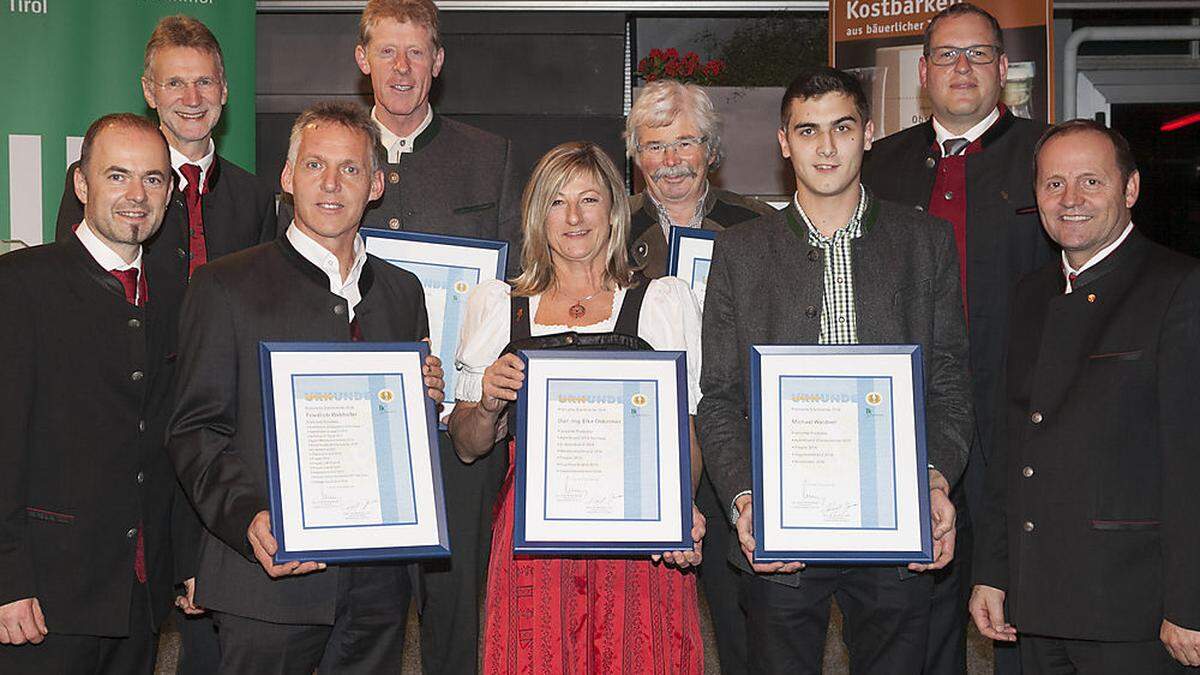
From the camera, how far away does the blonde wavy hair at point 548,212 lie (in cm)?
340

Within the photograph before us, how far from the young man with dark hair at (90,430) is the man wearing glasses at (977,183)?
2291 mm

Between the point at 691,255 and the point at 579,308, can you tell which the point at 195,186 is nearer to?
the point at 579,308

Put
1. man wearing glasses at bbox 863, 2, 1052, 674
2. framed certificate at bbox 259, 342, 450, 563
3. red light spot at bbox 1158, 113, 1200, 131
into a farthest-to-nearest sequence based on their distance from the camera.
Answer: red light spot at bbox 1158, 113, 1200, 131 < man wearing glasses at bbox 863, 2, 1052, 674 < framed certificate at bbox 259, 342, 450, 563

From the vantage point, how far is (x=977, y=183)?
3.86 m

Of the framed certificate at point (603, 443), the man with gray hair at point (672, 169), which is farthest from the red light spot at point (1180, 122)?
the framed certificate at point (603, 443)

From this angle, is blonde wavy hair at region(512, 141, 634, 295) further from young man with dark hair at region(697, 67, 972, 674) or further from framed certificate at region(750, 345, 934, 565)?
framed certificate at region(750, 345, 934, 565)

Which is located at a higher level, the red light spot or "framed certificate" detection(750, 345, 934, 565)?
the red light spot

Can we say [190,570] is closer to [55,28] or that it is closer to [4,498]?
[4,498]

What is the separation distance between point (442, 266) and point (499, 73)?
10.8 feet

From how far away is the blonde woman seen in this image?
3166 mm

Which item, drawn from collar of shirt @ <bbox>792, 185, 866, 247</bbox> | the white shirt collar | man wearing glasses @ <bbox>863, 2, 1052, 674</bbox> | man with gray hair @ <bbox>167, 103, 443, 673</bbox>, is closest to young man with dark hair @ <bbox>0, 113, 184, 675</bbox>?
the white shirt collar

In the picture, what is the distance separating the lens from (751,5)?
6.34 meters

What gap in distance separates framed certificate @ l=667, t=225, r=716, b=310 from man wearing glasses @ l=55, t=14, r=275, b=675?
1.37m

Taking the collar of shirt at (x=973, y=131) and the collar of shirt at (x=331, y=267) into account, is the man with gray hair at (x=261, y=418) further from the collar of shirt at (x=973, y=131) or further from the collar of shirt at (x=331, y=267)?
the collar of shirt at (x=973, y=131)
